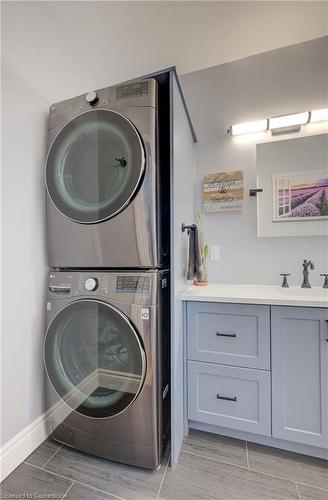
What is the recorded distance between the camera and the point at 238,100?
6.03 feet

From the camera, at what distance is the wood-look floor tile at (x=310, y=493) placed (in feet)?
3.34

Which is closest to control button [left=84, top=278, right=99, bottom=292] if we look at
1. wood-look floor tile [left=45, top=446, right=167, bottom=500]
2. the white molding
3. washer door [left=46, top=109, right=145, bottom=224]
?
washer door [left=46, top=109, right=145, bottom=224]

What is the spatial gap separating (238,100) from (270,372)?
1.94 m

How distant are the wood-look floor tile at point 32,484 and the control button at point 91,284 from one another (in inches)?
35.2

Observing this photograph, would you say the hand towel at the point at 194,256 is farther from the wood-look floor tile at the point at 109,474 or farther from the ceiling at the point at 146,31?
the ceiling at the point at 146,31

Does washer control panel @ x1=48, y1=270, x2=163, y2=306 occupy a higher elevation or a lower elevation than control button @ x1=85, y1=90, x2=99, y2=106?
lower

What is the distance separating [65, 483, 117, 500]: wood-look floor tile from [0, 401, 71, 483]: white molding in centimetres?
30

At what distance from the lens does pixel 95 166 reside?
1.22 m

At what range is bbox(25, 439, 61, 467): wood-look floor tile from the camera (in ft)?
3.89

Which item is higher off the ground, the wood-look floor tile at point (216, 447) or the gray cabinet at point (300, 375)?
the gray cabinet at point (300, 375)

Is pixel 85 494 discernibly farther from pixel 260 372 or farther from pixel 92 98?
pixel 92 98

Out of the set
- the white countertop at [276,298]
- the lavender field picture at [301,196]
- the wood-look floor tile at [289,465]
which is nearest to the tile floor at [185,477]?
the wood-look floor tile at [289,465]

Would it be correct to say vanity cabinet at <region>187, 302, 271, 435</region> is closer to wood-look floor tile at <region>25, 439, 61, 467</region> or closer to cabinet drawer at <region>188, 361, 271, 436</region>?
cabinet drawer at <region>188, 361, 271, 436</region>

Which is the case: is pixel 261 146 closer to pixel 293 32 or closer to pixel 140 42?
pixel 293 32
